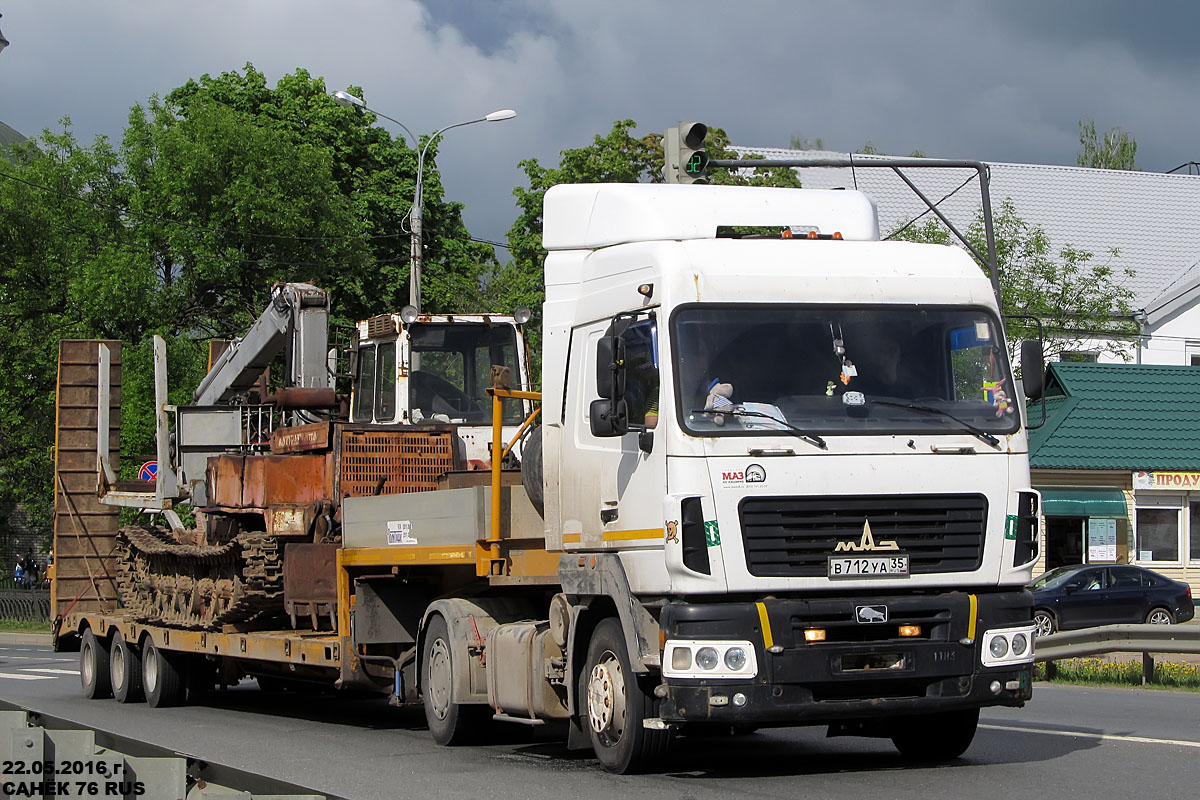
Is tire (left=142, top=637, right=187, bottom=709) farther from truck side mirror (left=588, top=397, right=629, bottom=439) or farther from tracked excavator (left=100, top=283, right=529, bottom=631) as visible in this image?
truck side mirror (left=588, top=397, right=629, bottom=439)

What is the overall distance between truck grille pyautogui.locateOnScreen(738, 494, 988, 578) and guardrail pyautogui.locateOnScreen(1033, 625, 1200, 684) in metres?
8.93

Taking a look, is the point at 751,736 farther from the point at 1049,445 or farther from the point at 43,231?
the point at 43,231

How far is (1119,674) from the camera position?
19578mm

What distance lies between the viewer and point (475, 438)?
50.7 ft

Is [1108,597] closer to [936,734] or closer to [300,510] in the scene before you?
[300,510]

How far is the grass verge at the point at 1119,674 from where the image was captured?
61.8 ft

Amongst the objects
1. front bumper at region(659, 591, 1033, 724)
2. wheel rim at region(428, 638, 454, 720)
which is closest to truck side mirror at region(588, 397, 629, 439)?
front bumper at region(659, 591, 1033, 724)

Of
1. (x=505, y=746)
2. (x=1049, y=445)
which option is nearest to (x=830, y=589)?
(x=505, y=746)

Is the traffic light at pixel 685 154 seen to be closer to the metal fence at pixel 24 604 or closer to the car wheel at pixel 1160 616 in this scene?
the car wheel at pixel 1160 616

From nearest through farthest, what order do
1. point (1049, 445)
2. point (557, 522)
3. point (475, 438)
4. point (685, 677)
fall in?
point (685, 677)
point (557, 522)
point (475, 438)
point (1049, 445)

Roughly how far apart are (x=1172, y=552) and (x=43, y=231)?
2722 cm

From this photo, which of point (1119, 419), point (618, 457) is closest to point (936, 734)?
point (618, 457)

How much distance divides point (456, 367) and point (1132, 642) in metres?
8.41

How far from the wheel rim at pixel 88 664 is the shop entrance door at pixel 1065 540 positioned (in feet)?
72.2
